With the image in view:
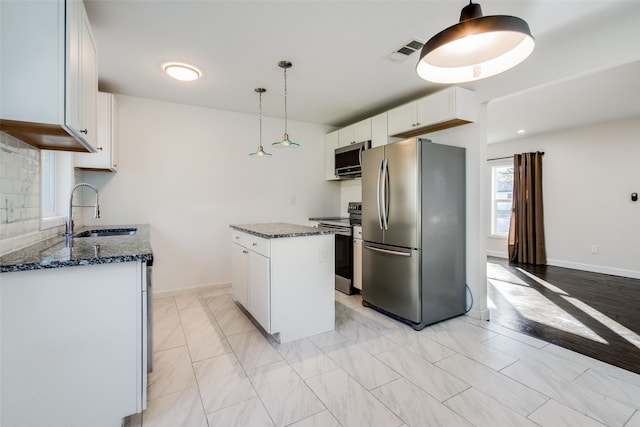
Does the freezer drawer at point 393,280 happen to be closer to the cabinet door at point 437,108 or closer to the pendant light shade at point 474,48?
the cabinet door at point 437,108

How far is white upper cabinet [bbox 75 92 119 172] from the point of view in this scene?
292 centimetres

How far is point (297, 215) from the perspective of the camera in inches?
182

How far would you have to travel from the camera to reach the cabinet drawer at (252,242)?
2.44 metres

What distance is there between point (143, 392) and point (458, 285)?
2694 millimetres

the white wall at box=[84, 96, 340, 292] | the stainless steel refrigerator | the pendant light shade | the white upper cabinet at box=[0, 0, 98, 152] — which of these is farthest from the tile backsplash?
the stainless steel refrigerator

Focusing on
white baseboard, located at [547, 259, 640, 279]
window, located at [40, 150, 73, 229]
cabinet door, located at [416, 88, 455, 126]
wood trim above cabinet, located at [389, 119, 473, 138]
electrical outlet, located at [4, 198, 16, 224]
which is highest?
cabinet door, located at [416, 88, 455, 126]

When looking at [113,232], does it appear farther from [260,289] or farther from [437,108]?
[437,108]

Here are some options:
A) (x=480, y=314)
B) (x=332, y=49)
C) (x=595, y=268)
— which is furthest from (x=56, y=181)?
(x=595, y=268)

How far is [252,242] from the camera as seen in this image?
271 centimetres

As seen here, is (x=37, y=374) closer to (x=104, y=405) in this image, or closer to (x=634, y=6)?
(x=104, y=405)

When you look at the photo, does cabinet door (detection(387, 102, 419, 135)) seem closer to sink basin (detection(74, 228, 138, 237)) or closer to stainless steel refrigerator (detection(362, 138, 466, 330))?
stainless steel refrigerator (detection(362, 138, 466, 330))

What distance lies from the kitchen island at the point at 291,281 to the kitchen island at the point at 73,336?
103cm

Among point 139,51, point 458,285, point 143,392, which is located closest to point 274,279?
point 143,392

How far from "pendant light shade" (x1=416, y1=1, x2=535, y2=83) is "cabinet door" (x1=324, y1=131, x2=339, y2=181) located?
3.05 m
